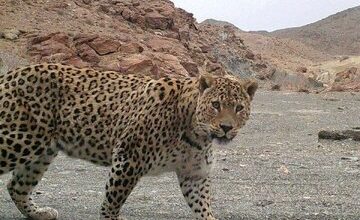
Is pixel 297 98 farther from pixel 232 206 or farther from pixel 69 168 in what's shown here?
pixel 232 206

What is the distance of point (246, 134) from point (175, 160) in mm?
11459

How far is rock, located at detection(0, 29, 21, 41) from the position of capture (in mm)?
36469

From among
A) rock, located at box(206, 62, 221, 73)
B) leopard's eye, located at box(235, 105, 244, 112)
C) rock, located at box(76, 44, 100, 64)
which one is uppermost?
leopard's eye, located at box(235, 105, 244, 112)

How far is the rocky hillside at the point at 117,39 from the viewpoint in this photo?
109ft

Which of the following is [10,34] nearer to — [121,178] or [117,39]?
[117,39]

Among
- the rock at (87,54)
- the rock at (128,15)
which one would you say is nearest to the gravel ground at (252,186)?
the rock at (87,54)

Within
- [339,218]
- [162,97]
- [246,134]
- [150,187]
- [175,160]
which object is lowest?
[246,134]

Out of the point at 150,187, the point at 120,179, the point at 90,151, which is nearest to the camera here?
the point at 120,179

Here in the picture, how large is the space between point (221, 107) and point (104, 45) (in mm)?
27508

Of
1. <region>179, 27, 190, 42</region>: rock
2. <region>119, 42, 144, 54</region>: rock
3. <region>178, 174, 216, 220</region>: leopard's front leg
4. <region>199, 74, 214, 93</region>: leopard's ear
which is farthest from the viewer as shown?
<region>179, 27, 190, 42</region>: rock

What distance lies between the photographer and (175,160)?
7.34 meters

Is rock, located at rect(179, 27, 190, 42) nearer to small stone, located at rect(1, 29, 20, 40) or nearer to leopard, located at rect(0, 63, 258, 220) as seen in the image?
small stone, located at rect(1, 29, 20, 40)

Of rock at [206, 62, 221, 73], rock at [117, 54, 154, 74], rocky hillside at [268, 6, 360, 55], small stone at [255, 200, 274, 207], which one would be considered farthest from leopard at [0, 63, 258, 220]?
rocky hillside at [268, 6, 360, 55]

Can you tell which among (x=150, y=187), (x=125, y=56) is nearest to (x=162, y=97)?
(x=150, y=187)
